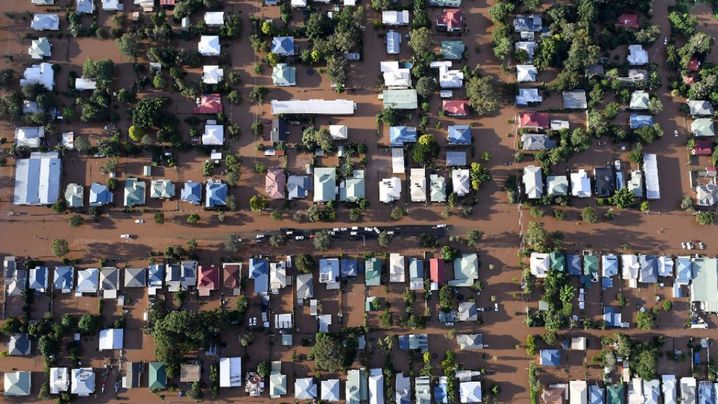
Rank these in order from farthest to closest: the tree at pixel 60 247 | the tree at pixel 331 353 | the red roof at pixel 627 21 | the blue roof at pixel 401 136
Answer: the red roof at pixel 627 21, the blue roof at pixel 401 136, the tree at pixel 60 247, the tree at pixel 331 353

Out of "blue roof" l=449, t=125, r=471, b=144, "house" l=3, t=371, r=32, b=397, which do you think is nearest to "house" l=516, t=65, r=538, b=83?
"blue roof" l=449, t=125, r=471, b=144

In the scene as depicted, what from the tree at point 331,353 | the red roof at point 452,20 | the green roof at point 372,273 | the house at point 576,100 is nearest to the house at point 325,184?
the green roof at point 372,273

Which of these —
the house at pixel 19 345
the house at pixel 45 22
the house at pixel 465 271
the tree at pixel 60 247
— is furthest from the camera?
the house at pixel 45 22

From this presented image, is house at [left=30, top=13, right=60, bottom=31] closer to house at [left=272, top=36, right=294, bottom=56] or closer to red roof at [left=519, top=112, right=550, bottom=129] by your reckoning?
house at [left=272, top=36, right=294, bottom=56]

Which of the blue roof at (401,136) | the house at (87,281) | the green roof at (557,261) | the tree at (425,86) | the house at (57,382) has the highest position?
the tree at (425,86)

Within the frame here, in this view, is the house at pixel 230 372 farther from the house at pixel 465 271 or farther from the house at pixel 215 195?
the house at pixel 465 271

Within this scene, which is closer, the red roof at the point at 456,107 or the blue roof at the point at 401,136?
the blue roof at the point at 401,136
